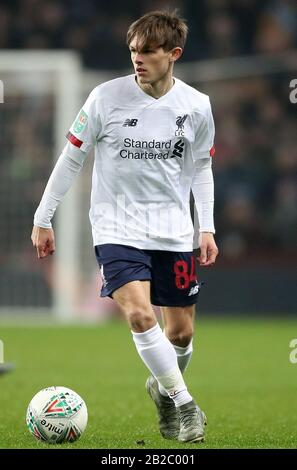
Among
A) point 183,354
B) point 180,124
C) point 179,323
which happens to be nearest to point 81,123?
point 180,124

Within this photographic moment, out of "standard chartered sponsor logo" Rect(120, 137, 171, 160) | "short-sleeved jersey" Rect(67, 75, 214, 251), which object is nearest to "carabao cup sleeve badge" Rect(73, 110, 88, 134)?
"short-sleeved jersey" Rect(67, 75, 214, 251)

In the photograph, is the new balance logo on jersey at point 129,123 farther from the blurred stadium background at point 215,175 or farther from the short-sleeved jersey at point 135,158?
the blurred stadium background at point 215,175

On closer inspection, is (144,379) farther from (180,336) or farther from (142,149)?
(142,149)

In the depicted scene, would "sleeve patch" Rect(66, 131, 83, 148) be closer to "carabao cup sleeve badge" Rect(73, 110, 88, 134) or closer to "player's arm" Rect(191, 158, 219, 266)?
"carabao cup sleeve badge" Rect(73, 110, 88, 134)

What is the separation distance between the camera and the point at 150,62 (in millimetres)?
6000

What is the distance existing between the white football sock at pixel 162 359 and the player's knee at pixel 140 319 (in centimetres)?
2

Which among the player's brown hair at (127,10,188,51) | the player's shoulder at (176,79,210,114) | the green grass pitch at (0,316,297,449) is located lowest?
the green grass pitch at (0,316,297,449)

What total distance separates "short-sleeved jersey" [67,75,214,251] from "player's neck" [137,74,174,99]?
0.02 meters

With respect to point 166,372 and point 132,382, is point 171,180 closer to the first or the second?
point 166,372

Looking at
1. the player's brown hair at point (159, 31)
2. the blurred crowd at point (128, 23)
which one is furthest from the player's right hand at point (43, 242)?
the blurred crowd at point (128, 23)

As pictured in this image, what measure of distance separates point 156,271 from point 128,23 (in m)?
13.6

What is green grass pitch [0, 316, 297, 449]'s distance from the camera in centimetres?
628

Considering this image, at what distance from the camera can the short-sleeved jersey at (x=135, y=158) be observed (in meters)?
6.11

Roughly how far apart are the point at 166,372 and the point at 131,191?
95 centimetres
